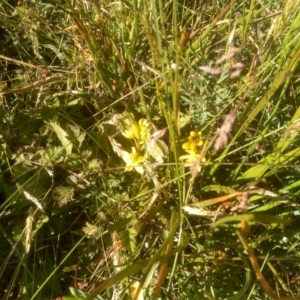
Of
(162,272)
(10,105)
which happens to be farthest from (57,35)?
(162,272)

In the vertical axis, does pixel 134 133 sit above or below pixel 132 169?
above

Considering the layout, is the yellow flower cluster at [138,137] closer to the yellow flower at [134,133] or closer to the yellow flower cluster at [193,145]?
the yellow flower at [134,133]

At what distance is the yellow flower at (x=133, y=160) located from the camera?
1.11 metres

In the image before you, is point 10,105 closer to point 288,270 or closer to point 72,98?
point 72,98

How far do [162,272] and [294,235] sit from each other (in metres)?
0.41

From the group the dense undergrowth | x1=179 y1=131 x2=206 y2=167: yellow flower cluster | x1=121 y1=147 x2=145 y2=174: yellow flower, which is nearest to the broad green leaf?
the dense undergrowth

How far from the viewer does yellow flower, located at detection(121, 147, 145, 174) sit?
1.11 metres

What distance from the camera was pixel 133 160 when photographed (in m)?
1.11

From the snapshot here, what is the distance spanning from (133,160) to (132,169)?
7cm

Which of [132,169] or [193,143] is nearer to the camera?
[193,143]

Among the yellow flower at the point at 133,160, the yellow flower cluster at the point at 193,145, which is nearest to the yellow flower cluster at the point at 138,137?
the yellow flower at the point at 133,160

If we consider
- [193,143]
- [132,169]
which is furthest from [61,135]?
[193,143]

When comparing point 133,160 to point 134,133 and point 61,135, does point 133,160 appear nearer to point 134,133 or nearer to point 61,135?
point 134,133

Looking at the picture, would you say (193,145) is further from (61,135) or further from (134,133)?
(61,135)
